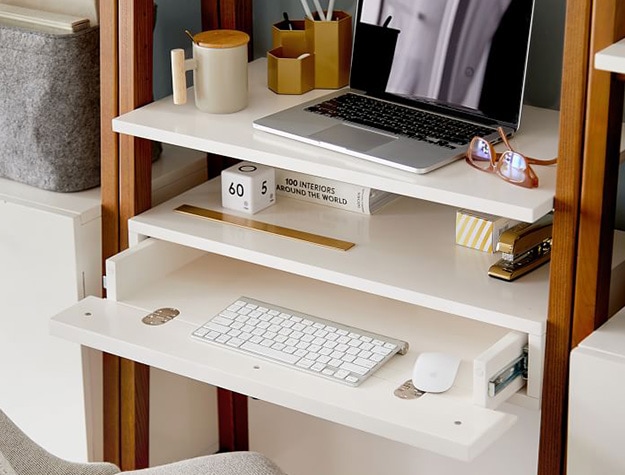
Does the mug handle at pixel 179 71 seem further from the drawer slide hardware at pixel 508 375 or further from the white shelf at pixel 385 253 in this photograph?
the drawer slide hardware at pixel 508 375

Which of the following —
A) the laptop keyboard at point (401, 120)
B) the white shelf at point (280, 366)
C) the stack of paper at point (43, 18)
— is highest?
the stack of paper at point (43, 18)

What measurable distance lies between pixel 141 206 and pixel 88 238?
11 centimetres

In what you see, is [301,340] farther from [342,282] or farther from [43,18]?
[43,18]

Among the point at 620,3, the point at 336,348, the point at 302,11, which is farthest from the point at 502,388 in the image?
the point at 302,11

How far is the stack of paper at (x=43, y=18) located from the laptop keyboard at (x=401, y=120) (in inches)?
16.2

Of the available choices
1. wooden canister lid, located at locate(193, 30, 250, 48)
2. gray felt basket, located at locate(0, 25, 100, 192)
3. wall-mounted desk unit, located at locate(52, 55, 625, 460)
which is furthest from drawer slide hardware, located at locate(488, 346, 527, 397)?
gray felt basket, located at locate(0, 25, 100, 192)

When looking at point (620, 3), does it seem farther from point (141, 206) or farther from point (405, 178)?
point (141, 206)

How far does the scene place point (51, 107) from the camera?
2.02m

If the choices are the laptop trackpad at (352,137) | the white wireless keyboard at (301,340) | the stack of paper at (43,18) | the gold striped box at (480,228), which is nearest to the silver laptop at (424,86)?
the laptop trackpad at (352,137)

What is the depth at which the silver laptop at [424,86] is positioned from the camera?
1.77m

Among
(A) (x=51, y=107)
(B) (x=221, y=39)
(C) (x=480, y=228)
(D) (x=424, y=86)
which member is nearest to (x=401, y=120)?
(D) (x=424, y=86)

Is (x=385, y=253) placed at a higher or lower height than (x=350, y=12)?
lower

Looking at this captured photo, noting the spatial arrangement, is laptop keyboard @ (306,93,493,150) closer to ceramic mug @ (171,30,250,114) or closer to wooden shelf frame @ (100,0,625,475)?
ceramic mug @ (171,30,250,114)

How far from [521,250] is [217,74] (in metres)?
0.55
